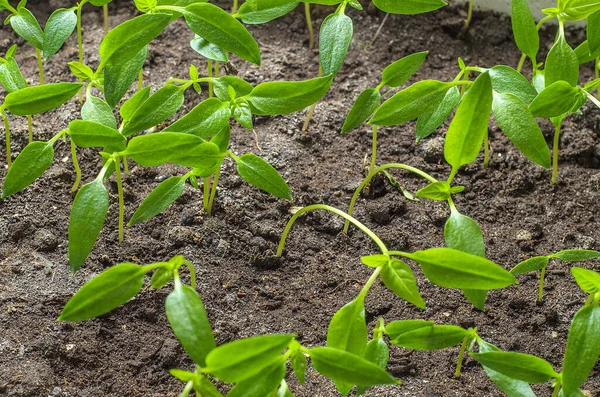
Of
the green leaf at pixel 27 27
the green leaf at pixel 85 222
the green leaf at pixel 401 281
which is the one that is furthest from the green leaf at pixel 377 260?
the green leaf at pixel 27 27

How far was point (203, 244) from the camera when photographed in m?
1.23

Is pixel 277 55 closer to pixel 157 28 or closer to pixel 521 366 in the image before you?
pixel 157 28

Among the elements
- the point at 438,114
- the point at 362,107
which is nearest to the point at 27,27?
the point at 362,107

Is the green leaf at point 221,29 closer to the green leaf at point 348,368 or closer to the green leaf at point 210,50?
the green leaf at point 210,50

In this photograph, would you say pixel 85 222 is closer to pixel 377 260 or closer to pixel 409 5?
pixel 377 260

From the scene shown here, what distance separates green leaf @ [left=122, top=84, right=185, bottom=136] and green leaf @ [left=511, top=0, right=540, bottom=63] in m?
0.53

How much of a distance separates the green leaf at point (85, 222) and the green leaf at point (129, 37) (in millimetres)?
179

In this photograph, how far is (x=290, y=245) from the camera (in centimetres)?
125

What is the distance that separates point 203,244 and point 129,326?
0.62ft

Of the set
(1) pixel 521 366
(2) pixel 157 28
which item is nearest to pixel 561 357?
(1) pixel 521 366

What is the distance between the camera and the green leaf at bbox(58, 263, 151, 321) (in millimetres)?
804

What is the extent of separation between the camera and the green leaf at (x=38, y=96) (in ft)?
3.30

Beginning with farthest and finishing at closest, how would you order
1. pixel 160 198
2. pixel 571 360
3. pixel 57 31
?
pixel 57 31
pixel 160 198
pixel 571 360

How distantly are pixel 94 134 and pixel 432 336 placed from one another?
1.62 ft
